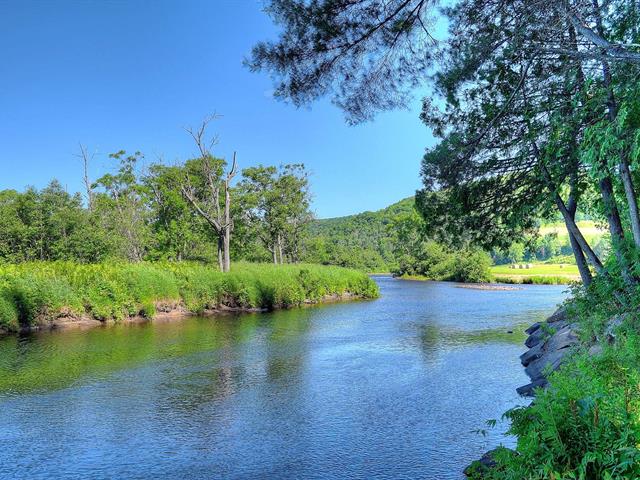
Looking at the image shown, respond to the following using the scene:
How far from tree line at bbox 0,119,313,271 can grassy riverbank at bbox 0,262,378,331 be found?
12.9ft

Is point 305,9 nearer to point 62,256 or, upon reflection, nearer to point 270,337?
point 270,337

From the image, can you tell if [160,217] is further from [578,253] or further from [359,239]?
[359,239]

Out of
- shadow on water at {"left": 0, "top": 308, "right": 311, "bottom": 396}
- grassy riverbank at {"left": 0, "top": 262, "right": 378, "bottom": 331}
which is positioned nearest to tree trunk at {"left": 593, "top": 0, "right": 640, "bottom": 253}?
shadow on water at {"left": 0, "top": 308, "right": 311, "bottom": 396}

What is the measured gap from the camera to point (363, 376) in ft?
32.9

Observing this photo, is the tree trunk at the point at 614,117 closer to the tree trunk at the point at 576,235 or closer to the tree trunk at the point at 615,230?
the tree trunk at the point at 615,230

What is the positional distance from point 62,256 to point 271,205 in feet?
57.5

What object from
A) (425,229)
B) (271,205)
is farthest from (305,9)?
(271,205)

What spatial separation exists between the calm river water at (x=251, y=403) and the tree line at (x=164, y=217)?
14395mm

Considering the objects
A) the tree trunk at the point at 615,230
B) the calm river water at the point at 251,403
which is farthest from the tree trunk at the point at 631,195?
the calm river water at the point at 251,403

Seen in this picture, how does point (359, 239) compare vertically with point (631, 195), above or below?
above

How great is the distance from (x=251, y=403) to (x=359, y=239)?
101392 mm

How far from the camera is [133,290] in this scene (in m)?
19.2

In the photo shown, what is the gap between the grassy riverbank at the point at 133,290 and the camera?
16234 millimetres

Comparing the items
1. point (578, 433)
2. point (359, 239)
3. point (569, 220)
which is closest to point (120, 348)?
point (569, 220)
